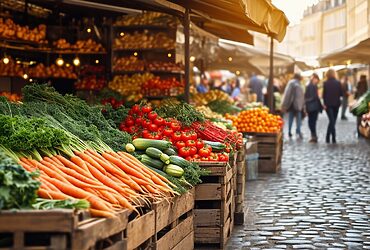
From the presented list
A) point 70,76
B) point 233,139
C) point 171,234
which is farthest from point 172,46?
point 171,234

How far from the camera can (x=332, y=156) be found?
19.9 metres

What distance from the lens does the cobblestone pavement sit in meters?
9.07

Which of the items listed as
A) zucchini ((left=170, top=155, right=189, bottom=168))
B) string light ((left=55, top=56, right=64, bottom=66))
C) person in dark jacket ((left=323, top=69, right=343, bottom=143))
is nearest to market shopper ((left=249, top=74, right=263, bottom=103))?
person in dark jacket ((left=323, top=69, right=343, bottom=143))

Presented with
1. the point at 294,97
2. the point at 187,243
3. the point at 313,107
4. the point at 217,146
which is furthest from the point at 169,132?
the point at 294,97

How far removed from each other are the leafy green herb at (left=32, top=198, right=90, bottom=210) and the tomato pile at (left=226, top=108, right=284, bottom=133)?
449 inches

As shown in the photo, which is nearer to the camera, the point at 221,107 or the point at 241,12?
the point at 241,12

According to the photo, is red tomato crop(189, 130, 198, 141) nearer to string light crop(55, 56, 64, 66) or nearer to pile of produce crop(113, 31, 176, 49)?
pile of produce crop(113, 31, 176, 49)

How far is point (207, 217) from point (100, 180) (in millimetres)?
2207

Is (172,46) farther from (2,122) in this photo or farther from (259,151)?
(2,122)

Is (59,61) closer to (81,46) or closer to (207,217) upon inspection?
(81,46)

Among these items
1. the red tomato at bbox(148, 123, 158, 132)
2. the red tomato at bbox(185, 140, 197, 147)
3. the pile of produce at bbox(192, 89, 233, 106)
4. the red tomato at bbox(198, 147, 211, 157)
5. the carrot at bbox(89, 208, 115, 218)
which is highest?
the pile of produce at bbox(192, 89, 233, 106)

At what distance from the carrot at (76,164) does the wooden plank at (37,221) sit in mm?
1686

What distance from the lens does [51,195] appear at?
18.1ft

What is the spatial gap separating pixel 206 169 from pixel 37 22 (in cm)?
1061
